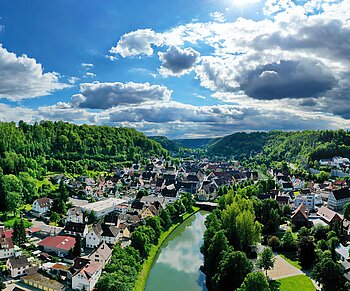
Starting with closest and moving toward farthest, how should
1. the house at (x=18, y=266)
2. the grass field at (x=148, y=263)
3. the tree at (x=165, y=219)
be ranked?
the grass field at (x=148, y=263) → the house at (x=18, y=266) → the tree at (x=165, y=219)

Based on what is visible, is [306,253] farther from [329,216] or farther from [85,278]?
[85,278]

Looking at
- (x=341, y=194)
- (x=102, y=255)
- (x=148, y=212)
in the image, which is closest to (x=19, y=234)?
(x=102, y=255)

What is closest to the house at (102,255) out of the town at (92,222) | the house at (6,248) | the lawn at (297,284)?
the town at (92,222)

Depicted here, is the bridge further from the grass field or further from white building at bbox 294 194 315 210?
the grass field

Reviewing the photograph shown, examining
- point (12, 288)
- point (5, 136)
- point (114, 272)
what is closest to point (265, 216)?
point (114, 272)

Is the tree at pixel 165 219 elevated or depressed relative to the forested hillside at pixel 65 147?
depressed

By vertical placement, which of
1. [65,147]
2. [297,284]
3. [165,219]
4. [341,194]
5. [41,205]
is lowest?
[297,284]

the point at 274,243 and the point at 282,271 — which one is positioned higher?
the point at 274,243

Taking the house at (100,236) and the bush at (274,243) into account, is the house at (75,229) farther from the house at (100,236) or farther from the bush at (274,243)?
the bush at (274,243)
